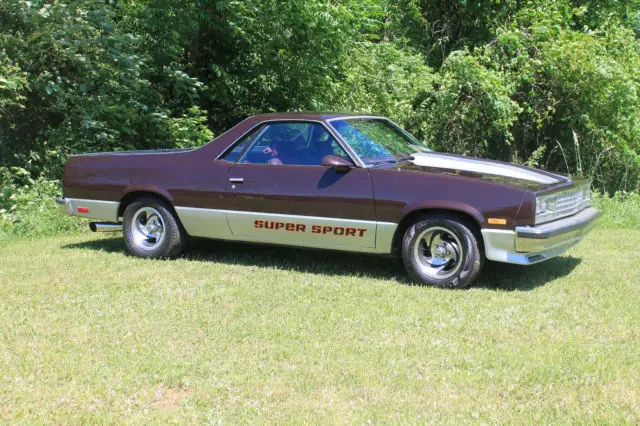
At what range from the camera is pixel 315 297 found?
19.1ft

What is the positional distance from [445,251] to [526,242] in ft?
2.38

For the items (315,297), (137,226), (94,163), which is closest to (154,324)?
(315,297)

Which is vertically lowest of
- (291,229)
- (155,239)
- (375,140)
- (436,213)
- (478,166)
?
(155,239)

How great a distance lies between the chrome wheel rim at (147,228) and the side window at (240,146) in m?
1.10

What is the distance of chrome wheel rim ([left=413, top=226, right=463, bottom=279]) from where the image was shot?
20.1 ft

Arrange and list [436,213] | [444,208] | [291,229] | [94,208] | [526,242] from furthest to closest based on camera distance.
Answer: [94,208], [291,229], [436,213], [444,208], [526,242]

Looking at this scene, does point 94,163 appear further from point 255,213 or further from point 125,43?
point 125,43

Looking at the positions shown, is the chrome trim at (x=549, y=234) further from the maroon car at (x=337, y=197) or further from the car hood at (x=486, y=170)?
the car hood at (x=486, y=170)

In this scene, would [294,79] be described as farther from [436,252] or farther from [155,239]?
[436,252]

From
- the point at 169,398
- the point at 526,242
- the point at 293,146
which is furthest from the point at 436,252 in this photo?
the point at 169,398

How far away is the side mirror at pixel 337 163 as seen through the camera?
250 inches

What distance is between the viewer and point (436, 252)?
20.4ft

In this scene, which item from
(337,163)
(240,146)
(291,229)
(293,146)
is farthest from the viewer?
(240,146)

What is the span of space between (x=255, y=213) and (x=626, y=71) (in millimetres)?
7815
